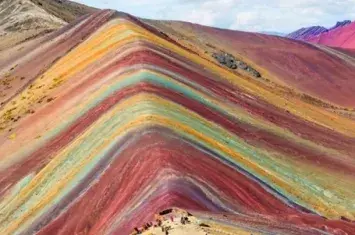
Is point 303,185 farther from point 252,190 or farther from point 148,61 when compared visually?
point 148,61

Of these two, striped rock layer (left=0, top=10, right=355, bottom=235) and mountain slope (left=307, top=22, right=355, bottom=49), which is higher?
mountain slope (left=307, top=22, right=355, bottom=49)

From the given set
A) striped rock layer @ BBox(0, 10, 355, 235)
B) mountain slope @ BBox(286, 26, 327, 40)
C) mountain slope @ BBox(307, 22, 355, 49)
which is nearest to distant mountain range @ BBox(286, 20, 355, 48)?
mountain slope @ BBox(307, 22, 355, 49)

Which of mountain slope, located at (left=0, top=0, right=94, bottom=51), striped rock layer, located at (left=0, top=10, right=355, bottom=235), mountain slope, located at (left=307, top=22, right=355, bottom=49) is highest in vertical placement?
mountain slope, located at (left=307, top=22, right=355, bottom=49)

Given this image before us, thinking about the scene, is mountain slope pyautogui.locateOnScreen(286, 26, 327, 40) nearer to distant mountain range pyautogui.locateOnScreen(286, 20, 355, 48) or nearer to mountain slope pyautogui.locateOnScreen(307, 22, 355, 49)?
distant mountain range pyautogui.locateOnScreen(286, 20, 355, 48)

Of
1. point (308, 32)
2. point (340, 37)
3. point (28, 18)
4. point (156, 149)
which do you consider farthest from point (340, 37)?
point (156, 149)

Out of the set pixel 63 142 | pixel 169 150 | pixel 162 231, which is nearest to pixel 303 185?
pixel 169 150
